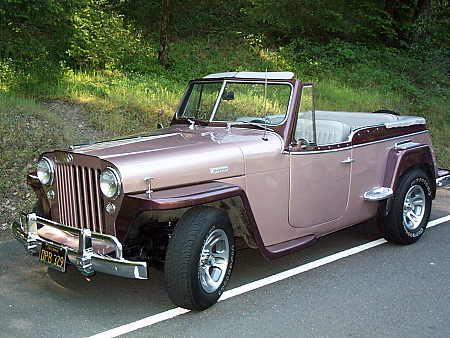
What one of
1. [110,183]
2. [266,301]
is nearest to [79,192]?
[110,183]

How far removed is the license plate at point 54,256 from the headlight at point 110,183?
0.49 metres

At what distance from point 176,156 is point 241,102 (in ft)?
4.26

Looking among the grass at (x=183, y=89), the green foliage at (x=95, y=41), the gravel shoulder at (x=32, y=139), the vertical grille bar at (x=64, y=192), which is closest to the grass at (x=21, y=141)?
the gravel shoulder at (x=32, y=139)

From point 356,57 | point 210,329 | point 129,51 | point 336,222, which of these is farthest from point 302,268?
point 356,57

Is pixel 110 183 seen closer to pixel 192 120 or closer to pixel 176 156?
pixel 176 156

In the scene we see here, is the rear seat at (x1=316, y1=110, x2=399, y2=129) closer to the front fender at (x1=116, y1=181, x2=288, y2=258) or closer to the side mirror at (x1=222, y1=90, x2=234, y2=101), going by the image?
the side mirror at (x1=222, y1=90, x2=234, y2=101)

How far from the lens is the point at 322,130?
5.82 m

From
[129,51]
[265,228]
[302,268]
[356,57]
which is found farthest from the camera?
[356,57]

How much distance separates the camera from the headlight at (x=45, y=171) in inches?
174

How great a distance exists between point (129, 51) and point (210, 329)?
31.4 ft

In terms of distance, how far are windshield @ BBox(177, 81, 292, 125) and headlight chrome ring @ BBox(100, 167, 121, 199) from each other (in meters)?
1.58

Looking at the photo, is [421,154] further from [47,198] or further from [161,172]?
[47,198]

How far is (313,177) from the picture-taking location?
5012 millimetres

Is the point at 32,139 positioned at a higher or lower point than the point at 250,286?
higher
